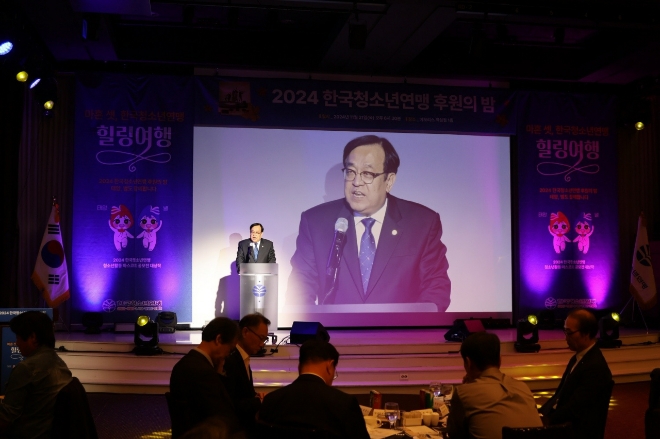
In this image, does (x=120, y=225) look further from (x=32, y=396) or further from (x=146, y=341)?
(x=32, y=396)

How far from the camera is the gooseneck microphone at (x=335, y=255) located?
9359 millimetres

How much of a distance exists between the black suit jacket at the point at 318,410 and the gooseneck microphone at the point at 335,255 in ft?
21.5

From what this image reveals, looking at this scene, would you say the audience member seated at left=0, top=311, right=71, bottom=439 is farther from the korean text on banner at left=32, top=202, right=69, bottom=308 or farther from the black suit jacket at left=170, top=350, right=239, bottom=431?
the korean text on banner at left=32, top=202, right=69, bottom=308

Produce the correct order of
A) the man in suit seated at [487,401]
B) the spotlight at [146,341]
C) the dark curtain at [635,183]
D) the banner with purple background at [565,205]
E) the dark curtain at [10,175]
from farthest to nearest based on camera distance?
the dark curtain at [635,183] < the banner with purple background at [565,205] < the dark curtain at [10,175] < the spotlight at [146,341] < the man in suit seated at [487,401]

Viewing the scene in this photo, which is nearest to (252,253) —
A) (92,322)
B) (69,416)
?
(92,322)

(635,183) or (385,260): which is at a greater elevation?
(635,183)

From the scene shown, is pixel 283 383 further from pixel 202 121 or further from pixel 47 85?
pixel 47 85

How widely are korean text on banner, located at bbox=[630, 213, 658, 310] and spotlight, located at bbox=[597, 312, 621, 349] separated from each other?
66.5 inches

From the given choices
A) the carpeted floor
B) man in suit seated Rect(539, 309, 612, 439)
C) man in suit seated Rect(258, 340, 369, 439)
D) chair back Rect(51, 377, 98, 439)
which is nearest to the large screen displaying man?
the carpeted floor

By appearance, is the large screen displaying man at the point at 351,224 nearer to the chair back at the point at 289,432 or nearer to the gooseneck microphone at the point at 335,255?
the gooseneck microphone at the point at 335,255

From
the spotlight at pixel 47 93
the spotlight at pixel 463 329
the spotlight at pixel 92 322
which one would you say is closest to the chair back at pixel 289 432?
the spotlight at pixel 463 329

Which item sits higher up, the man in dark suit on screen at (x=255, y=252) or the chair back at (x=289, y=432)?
the man in dark suit on screen at (x=255, y=252)

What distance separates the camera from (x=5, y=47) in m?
6.99

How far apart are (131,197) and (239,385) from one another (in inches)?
235
